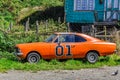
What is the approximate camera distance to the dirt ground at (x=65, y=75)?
17.2m

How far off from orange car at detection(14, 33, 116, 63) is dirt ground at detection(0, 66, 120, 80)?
2222 mm

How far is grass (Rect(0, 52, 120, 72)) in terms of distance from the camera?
65.8ft

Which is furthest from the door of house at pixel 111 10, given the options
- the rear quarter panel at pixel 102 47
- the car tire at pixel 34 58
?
the car tire at pixel 34 58

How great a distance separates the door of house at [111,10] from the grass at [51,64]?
34.6ft

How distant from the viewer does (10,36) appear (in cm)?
2541

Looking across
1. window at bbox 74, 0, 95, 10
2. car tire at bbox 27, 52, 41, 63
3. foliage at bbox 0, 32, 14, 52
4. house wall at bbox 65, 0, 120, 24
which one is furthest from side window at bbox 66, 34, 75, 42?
window at bbox 74, 0, 95, 10

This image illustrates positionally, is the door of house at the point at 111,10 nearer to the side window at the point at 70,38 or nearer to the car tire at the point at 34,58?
the side window at the point at 70,38

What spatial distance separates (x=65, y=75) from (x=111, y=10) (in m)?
16.8

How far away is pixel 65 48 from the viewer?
2192 centimetres

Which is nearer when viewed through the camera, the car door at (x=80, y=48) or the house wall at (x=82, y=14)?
the car door at (x=80, y=48)

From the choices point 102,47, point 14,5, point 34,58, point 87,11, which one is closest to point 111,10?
point 87,11

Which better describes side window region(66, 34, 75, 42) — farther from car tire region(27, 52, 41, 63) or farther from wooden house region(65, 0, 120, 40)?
wooden house region(65, 0, 120, 40)

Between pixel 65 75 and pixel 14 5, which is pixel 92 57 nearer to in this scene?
pixel 65 75

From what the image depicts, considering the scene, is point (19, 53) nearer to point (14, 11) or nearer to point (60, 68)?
point (60, 68)
